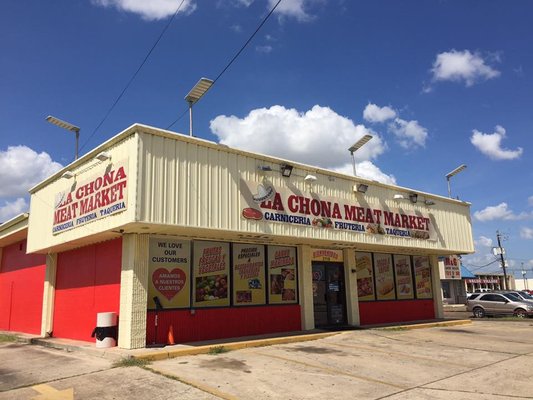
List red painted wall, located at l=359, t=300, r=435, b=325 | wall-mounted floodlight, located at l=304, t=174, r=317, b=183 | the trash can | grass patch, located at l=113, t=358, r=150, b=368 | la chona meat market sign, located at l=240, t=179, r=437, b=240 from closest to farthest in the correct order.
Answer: grass patch, located at l=113, t=358, r=150, b=368
the trash can
la chona meat market sign, located at l=240, t=179, r=437, b=240
wall-mounted floodlight, located at l=304, t=174, r=317, b=183
red painted wall, located at l=359, t=300, r=435, b=325

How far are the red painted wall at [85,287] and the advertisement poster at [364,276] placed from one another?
1005 centimetres

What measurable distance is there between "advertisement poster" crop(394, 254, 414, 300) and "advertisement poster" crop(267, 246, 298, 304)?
6769 mm

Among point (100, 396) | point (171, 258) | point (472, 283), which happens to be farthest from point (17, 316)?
point (472, 283)

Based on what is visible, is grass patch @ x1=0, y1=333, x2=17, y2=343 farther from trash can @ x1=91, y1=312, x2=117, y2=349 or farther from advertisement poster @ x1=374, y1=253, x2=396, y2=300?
advertisement poster @ x1=374, y1=253, x2=396, y2=300

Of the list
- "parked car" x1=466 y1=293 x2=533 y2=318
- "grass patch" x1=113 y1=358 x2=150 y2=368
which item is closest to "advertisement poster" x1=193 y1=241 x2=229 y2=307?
"grass patch" x1=113 y1=358 x2=150 y2=368

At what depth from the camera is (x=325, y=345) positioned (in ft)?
44.5

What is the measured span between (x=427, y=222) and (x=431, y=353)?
9.47m

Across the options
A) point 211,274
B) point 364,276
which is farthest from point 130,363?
point 364,276

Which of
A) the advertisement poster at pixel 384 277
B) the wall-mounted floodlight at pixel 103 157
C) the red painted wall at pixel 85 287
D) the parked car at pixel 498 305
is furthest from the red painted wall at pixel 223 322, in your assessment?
the parked car at pixel 498 305

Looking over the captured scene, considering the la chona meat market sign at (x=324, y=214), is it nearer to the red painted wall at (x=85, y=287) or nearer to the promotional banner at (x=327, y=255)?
the promotional banner at (x=327, y=255)

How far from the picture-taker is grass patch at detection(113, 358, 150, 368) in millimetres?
10450

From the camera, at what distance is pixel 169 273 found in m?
13.6


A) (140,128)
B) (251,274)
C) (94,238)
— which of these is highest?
(140,128)

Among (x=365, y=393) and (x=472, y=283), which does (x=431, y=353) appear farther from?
(x=472, y=283)
